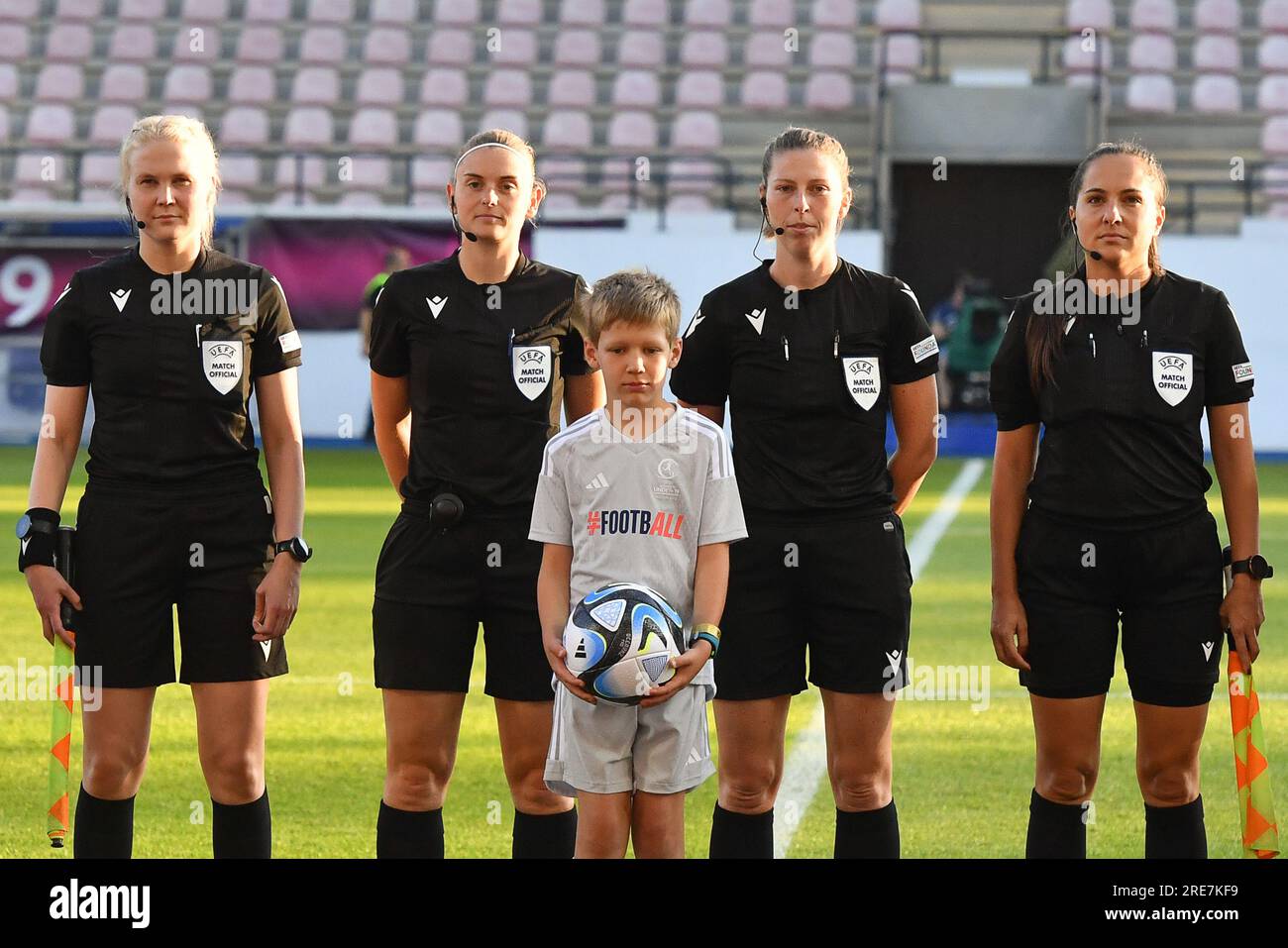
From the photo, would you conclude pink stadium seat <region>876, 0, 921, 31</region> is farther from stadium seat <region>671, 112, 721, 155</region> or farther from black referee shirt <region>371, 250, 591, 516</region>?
black referee shirt <region>371, 250, 591, 516</region>

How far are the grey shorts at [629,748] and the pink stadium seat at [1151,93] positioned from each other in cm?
1851

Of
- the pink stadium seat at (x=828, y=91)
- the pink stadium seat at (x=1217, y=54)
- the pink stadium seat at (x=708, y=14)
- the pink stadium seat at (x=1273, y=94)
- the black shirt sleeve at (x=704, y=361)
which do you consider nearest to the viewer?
the black shirt sleeve at (x=704, y=361)

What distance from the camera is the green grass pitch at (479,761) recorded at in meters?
4.96

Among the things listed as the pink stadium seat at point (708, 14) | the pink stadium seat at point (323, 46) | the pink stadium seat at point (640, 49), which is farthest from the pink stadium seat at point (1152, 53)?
the pink stadium seat at point (323, 46)

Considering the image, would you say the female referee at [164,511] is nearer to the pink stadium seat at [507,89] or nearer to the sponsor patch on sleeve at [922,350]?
the sponsor patch on sleeve at [922,350]

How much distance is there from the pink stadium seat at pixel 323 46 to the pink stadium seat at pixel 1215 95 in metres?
10.4

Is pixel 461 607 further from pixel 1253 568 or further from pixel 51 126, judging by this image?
pixel 51 126

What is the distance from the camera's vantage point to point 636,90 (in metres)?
21.4

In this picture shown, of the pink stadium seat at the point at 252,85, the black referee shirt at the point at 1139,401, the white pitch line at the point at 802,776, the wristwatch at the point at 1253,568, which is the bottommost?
the white pitch line at the point at 802,776

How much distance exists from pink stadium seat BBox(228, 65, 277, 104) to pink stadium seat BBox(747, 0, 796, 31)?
601 centimetres

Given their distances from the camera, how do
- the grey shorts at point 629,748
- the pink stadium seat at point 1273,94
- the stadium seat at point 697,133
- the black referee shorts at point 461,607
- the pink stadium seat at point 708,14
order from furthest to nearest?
the pink stadium seat at point 708,14 < the pink stadium seat at point 1273,94 < the stadium seat at point 697,133 < the black referee shorts at point 461,607 < the grey shorts at point 629,748

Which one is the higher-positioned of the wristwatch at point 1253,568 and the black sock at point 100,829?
the wristwatch at point 1253,568

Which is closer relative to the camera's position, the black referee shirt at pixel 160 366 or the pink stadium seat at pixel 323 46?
the black referee shirt at pixel 160 366

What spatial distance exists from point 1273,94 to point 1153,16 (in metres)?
1.86
